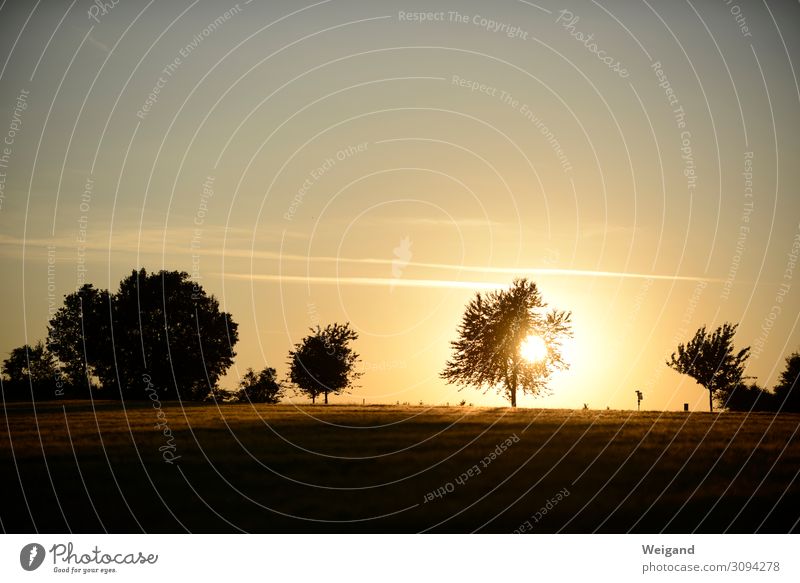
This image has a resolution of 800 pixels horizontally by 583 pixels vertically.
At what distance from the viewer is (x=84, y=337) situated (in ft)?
320

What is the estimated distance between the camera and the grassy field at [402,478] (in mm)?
24734

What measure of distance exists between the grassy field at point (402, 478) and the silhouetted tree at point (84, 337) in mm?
57192

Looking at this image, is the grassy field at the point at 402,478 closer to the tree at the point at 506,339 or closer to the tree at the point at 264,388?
the tree at the point at 506,339

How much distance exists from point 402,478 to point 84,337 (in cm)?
7668

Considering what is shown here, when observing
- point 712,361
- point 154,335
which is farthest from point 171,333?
point 712,361

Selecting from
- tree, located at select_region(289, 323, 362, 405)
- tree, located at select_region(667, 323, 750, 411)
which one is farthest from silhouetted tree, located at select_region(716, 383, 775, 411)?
tree, located at select_region(289, 323, 362, 405)

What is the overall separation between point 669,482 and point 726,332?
61.7m

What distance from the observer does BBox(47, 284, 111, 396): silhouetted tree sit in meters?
98.8

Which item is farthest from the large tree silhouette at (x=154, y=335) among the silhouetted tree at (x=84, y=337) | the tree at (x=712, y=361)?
the tree at (x=712, y=361)

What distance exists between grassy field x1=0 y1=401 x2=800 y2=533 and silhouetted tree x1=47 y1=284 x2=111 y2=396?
57192 millimetres
